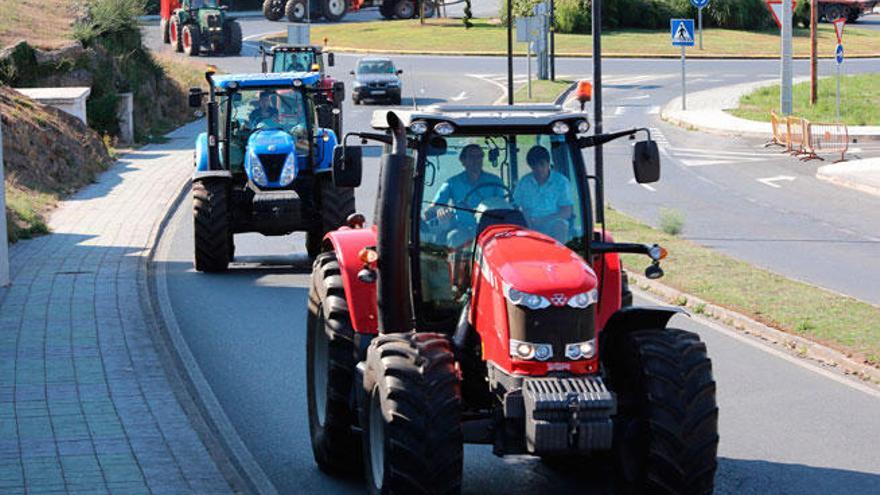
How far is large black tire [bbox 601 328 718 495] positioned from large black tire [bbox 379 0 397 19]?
7670 centimetres

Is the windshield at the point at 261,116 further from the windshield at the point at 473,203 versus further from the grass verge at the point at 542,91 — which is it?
the grass verge at the point at 542,91

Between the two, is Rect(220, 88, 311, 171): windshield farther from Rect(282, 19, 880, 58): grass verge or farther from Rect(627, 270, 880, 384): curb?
Rect(282, 19, 880, 58): grass verge

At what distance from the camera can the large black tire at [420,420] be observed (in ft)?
28.5

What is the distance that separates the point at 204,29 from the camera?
68.1m

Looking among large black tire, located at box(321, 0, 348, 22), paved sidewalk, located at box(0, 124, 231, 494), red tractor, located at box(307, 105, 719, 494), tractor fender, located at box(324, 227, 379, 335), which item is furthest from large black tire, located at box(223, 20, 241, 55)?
red tractor, located at box(307, 105, 719, 494)

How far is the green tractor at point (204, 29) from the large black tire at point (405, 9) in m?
16.1

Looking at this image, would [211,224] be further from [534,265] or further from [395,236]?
[534,265]

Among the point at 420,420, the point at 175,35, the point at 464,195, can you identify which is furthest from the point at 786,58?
the point at 420,420

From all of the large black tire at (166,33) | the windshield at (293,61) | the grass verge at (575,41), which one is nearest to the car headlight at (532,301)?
the windshield at (293,61)

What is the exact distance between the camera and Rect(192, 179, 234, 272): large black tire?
21078 millimetres

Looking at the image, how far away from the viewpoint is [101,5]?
1796 inches

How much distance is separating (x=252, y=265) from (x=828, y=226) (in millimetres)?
10839

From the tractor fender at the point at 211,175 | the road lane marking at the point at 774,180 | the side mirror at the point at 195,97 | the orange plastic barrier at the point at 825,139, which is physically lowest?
the road lane marking at the point at 774,180

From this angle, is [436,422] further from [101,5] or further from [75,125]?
[101,5]
